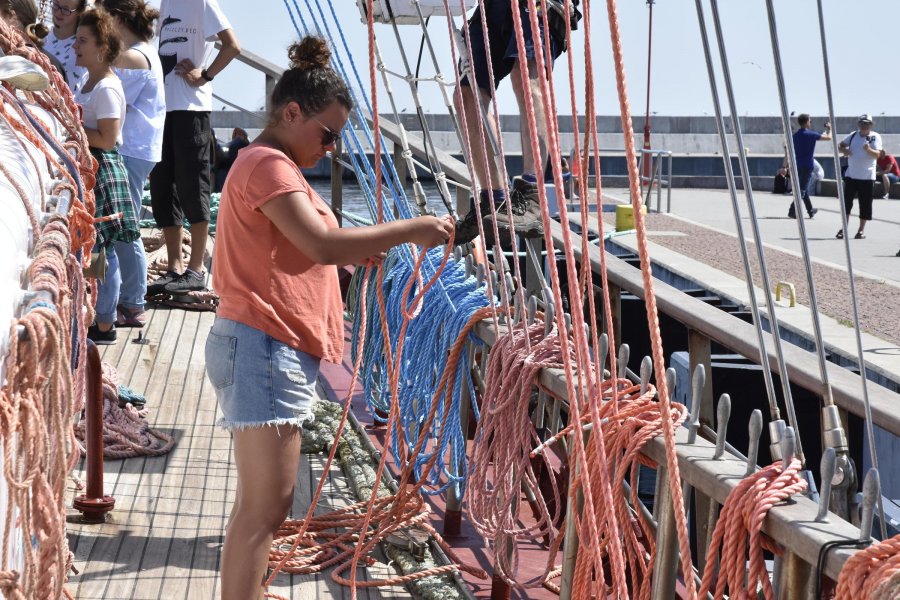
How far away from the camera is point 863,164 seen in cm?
1395

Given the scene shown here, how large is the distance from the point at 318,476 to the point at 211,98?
9.07ft

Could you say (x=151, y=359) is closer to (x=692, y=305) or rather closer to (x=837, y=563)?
(x=692, y=305)

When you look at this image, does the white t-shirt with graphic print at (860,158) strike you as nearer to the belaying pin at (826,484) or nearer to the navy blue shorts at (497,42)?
the navy blue shorts at (497,42)

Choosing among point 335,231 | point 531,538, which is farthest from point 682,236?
point 335,231

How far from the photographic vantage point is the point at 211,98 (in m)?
5.99

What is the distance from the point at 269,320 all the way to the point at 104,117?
245 centimetres

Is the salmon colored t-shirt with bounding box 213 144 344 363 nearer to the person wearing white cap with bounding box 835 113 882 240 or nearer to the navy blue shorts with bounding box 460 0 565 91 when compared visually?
the navy blue shorts with bounding box 460 0 565 91

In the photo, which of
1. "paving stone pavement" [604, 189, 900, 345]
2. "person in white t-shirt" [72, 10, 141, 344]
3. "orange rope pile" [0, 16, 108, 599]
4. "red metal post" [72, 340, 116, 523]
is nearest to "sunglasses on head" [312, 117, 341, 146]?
"orange rope pile" [0, 16, 108, 599]

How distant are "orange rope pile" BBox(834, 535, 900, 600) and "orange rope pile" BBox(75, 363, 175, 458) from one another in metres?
2.87

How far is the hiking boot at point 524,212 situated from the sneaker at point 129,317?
2349 millimetres

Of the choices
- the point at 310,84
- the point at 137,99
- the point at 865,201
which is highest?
the point at 137,99

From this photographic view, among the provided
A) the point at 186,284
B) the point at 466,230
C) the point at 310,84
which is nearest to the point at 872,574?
the point at 310,84

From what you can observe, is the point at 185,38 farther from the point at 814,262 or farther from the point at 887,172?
the point at 887,172

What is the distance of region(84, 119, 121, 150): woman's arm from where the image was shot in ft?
15.2
